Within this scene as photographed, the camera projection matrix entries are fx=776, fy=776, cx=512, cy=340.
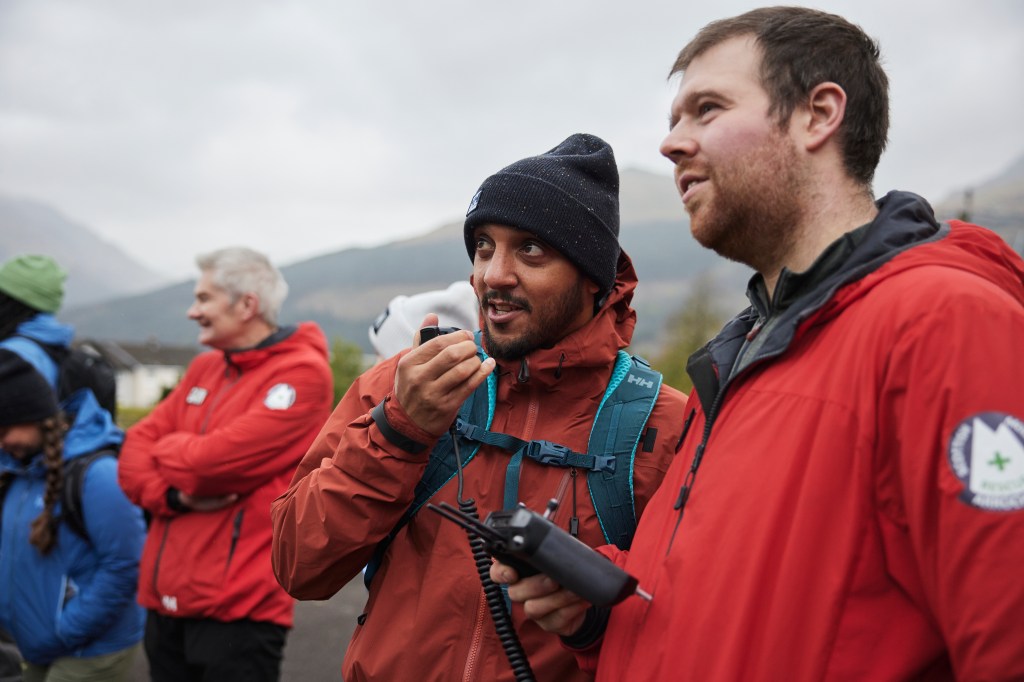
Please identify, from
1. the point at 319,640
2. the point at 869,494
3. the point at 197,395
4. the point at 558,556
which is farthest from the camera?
the point at 319,640

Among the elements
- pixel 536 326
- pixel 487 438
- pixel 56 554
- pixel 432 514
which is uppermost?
pixel 536 326

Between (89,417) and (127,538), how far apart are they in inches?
33.4

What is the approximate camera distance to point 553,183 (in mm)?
2750

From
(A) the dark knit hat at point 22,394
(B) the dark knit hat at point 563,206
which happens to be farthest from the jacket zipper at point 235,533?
(B) the dark knit hat at point 563,206

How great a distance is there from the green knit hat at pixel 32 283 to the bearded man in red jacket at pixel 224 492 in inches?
41.6

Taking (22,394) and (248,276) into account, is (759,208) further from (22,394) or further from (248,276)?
(22,394)

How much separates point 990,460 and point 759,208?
0.84 metres

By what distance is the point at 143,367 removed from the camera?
82812mm

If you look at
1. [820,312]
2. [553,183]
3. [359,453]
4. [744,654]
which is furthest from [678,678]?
[553,183]

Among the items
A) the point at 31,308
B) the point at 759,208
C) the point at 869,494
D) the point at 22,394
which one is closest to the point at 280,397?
the point at 22,394

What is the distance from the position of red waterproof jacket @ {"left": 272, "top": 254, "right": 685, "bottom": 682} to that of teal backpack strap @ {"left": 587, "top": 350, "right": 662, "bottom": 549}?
4cm

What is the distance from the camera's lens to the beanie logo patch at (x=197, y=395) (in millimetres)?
5109

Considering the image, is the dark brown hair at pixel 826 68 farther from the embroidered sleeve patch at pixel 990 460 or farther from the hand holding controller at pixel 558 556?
the hand holding controller at pixel 558 556

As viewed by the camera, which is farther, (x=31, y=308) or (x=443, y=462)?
(x=31, y=308)
